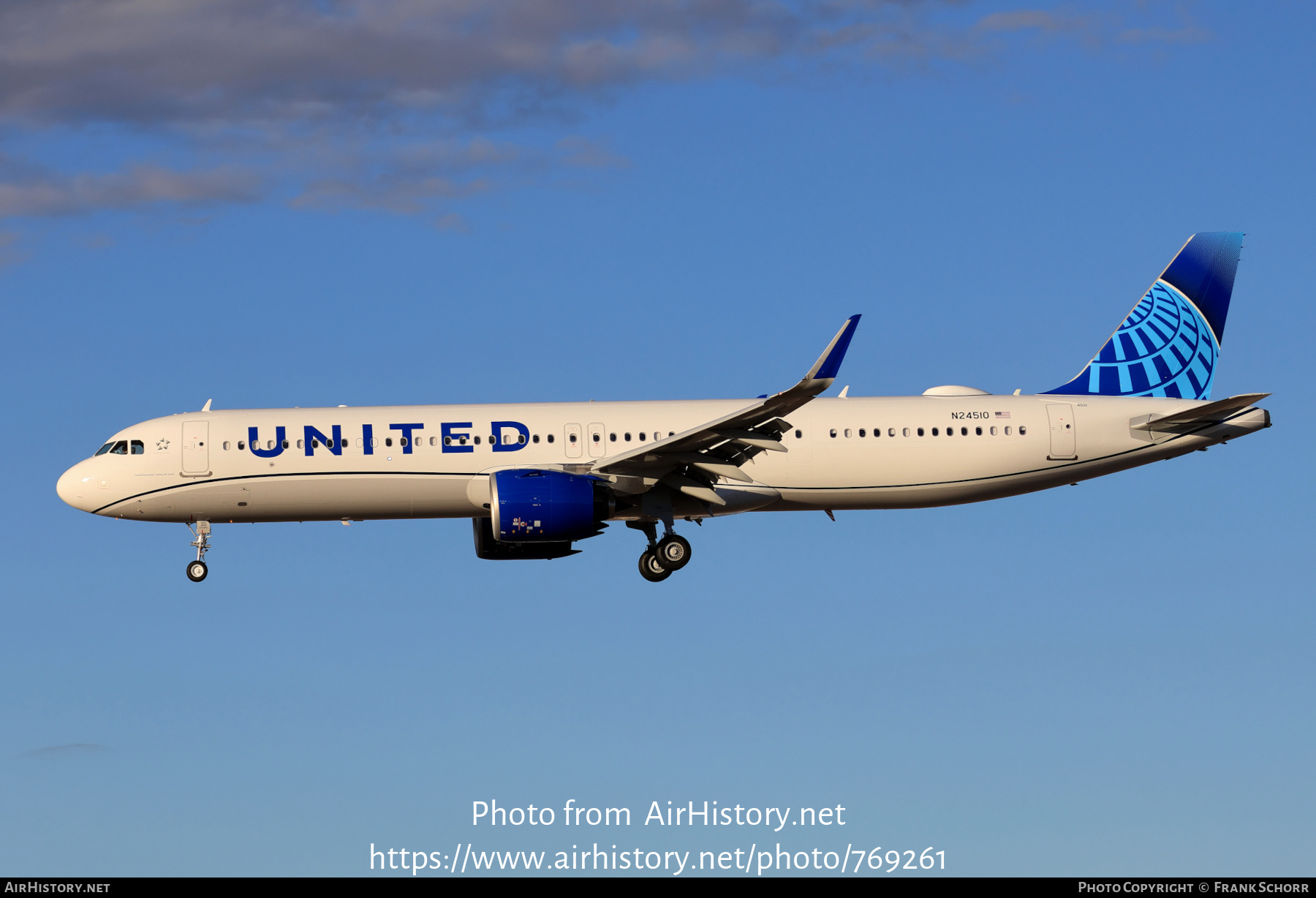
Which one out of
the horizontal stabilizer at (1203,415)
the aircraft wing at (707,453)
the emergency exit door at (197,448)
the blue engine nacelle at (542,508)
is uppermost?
the emergency exit door at (197,448)

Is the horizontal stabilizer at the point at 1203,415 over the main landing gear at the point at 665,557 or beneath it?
over

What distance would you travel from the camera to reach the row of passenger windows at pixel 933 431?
113ft

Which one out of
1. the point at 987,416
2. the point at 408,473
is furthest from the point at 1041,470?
the point at 408,473

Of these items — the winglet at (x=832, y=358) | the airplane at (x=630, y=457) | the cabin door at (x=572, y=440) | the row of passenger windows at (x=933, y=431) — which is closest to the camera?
the winglet at (x=832, y=358)

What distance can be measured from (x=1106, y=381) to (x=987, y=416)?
14.0 ft

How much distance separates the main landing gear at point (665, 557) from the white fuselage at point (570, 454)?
752mm

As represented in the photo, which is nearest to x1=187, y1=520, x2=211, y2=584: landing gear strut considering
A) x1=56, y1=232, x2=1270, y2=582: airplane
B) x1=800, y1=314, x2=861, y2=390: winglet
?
x1=56, y1=232, x2=1270, y2=582: airplane

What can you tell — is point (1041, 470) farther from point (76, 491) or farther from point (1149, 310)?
point (76, 491)

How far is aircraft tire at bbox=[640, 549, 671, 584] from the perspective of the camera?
3425 cm

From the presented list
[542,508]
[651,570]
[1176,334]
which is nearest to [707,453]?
[651,570]

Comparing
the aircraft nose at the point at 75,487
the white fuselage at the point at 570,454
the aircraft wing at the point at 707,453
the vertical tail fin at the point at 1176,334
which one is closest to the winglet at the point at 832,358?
the aircraft wing at the point at 707,453

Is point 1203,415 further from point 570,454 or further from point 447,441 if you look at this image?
point 447,441

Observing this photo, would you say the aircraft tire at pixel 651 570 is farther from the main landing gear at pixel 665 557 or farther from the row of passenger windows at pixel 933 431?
the row of passenger windows at pixel 933 431

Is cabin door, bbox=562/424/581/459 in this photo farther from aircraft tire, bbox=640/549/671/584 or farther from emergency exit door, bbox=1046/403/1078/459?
emergency exit door, bbox=1046/403/1078/459
